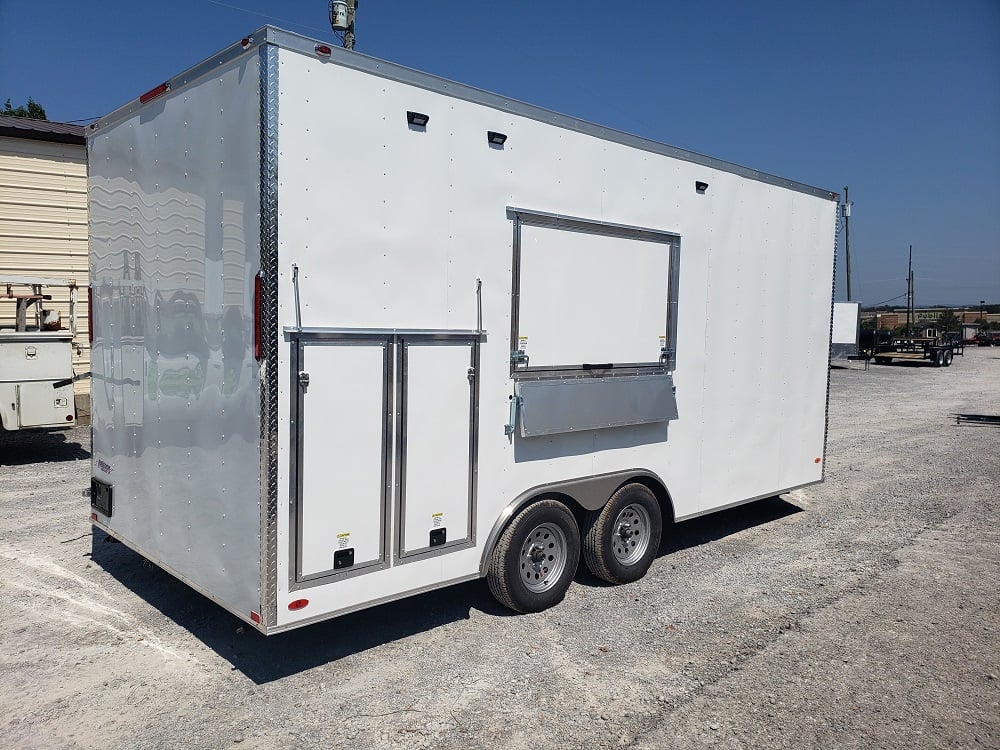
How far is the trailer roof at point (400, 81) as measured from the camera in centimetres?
389

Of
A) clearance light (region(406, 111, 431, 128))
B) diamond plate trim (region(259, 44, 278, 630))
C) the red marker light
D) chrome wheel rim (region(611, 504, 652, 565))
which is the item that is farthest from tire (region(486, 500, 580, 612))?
the red marker light

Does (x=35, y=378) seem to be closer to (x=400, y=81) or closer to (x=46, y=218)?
(x=46, y=218)

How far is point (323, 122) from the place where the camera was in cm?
402

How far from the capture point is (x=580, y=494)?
548 cm

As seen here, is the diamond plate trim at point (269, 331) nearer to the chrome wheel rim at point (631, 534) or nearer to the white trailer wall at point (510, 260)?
the white trailer wall at point (510, 260)

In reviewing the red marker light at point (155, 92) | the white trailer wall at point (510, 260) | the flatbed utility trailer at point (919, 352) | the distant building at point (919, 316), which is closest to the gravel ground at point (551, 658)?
the white trailer wall at point (510, 260)

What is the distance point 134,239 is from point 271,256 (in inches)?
67.0

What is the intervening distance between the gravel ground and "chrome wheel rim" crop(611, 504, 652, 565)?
24 cm

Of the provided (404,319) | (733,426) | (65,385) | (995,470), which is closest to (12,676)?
(404,319)

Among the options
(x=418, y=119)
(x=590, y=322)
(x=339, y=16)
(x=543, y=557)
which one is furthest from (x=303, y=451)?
(x=339, y=16)

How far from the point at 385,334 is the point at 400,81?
1.38m

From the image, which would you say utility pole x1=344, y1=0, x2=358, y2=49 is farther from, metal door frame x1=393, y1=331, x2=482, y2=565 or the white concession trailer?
metal door frame x1=393, y1=331, x2=482, y2=565

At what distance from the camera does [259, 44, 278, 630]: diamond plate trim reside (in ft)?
12.6

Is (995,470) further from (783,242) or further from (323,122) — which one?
(323,122)
